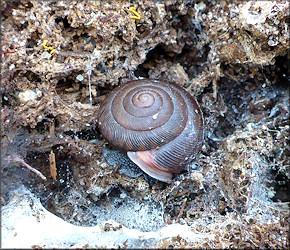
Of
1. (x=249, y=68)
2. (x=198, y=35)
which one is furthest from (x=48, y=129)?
(x=249, y=68)

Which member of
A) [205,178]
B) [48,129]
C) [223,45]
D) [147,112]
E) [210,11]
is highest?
[210,11]

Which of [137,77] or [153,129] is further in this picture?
[137,77]

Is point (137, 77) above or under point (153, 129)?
above

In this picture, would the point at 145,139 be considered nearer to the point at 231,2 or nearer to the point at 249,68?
the point at 249,68

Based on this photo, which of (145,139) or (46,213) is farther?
(145,139)

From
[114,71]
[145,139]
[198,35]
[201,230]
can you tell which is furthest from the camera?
[198,35]

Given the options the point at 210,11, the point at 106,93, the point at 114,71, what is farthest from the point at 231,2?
the point at 106,93

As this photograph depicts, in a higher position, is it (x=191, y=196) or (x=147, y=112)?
(x=147, y=112)

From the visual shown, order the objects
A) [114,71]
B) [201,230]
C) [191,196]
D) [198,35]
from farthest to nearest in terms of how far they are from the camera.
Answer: [198,35] < [114,71] < [191,196] < [201,230]
